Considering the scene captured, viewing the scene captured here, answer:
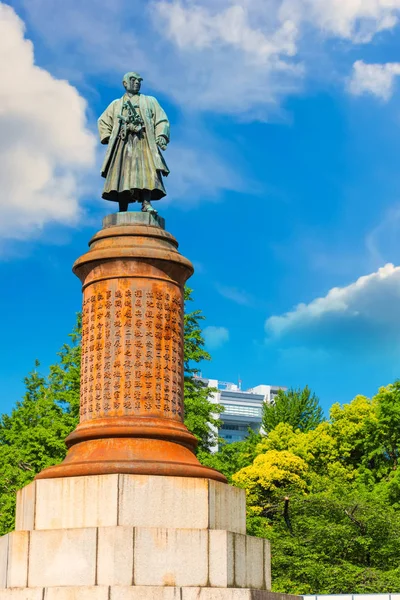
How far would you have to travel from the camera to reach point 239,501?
509 inches

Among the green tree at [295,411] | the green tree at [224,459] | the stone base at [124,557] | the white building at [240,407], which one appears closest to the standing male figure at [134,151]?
the stone base at [124,557]

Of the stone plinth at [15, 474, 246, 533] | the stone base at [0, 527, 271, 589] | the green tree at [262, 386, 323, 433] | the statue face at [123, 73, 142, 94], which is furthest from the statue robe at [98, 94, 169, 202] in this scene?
the green tree at [262, 386, 323, 433]

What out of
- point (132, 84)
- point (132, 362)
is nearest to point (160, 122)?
point (132, 84)

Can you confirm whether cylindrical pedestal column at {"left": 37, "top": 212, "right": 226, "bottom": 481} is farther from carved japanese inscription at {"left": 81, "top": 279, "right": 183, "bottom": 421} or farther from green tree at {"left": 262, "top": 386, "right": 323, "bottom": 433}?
green tree at {"left": 262, "top": 386, "right": 323, "bottom": 433}

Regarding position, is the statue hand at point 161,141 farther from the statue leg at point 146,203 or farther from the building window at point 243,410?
the building window at point 243,410

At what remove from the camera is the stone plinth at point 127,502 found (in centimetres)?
1181

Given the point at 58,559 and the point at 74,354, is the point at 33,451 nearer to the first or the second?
the point at 74,354

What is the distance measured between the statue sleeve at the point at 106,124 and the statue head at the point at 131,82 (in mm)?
394

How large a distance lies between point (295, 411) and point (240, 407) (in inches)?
3530

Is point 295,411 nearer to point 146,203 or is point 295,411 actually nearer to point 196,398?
point 196,398

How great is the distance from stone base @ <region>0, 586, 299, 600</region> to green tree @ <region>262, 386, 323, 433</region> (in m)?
39.9

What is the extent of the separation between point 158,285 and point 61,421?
1546cm

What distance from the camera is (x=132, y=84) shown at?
14.9m

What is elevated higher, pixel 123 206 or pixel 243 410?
pixel 243 410
